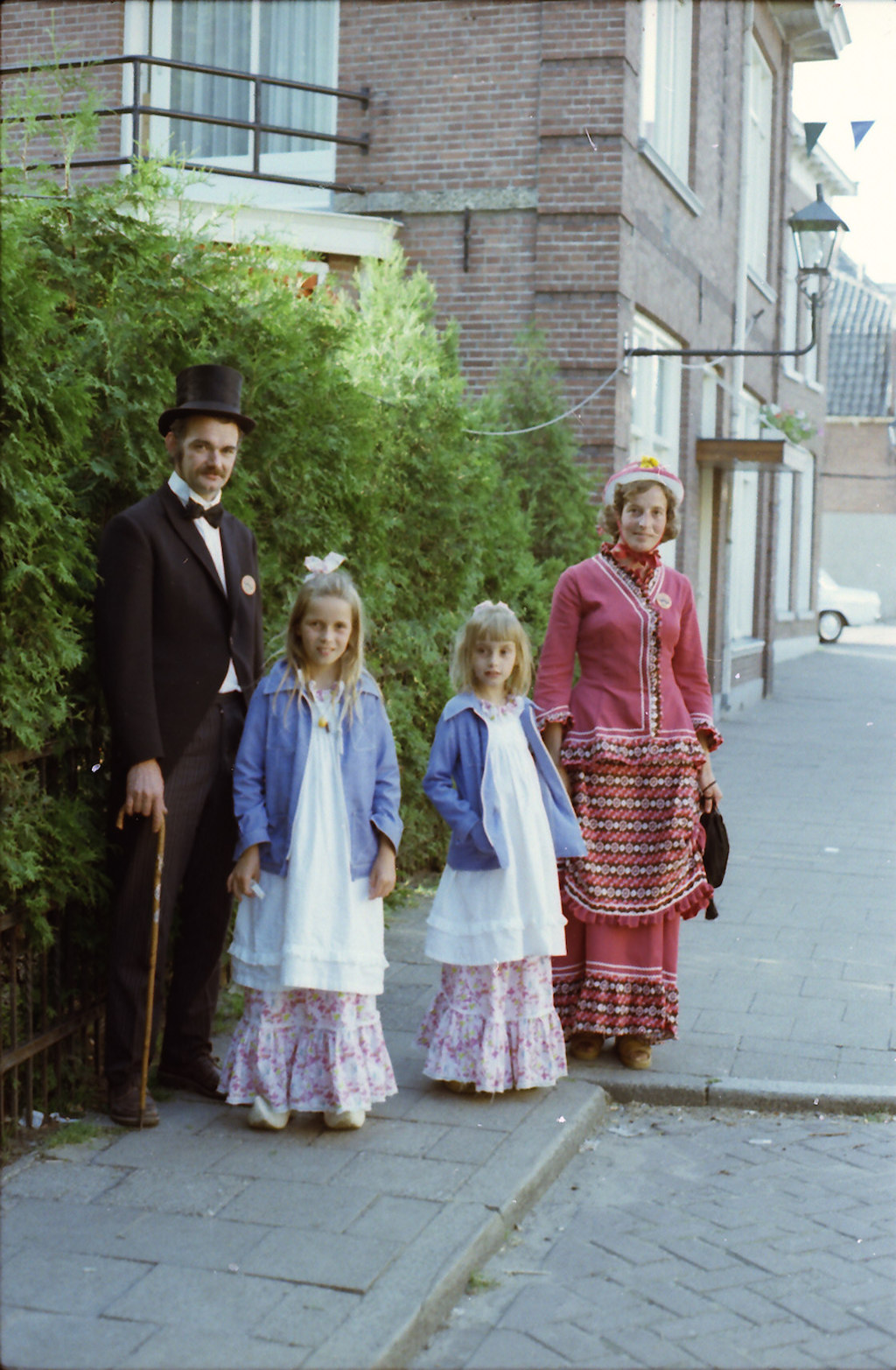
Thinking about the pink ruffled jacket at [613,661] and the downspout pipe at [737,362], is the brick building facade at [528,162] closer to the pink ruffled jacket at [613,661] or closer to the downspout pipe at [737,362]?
the downspout pipe at [737,362]

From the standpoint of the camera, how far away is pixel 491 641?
4449 mm

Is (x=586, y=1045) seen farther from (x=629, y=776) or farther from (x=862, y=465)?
(x=862, y=465)

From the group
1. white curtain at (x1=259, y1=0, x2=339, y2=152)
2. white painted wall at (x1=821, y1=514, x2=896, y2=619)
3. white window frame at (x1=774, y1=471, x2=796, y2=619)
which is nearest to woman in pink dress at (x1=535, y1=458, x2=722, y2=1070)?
white curtain at (x1=259, y1=0, x2=339, y2=152)

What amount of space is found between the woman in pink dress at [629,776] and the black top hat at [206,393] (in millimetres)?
1316

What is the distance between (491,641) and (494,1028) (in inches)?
46.9

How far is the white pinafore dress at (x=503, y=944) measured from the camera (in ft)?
14.4

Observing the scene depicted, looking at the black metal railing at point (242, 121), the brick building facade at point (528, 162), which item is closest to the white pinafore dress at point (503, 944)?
the black metal railing at point (242, 121)

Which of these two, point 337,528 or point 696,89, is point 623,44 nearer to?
point 696,89

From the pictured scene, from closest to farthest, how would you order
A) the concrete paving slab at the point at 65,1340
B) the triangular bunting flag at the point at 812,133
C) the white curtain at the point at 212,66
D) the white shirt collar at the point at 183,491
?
the concrete paving slab at the point at 65,1340, the white shirt collar at the point at 183,491, the white curtain at the point at 212,66, the triangular bunting flag at the point at 812,133

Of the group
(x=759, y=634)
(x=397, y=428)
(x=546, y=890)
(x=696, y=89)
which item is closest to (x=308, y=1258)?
(x=546, y=890)

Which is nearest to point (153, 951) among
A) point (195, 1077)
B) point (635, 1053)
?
point (195, 1077)

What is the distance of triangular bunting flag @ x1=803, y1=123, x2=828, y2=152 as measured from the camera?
1463 centimetres

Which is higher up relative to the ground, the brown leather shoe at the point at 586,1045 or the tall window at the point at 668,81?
the tall window at the point at 668,81

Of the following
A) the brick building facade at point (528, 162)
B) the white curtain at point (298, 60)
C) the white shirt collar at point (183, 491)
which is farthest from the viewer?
the white curtain at point (298, 60)
